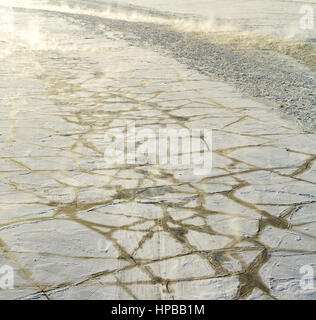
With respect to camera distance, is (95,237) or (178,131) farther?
(178,131)

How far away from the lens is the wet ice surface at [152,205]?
261cm

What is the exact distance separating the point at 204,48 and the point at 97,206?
25.7ft

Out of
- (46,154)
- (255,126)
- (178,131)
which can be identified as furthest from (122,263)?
(255,126)

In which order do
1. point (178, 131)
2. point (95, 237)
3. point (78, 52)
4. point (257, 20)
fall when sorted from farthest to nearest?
point (257, 20) → point (78, 52) → point (178, 131) → point (95, 237)

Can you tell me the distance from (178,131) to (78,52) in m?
5.67

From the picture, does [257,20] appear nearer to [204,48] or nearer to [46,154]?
[204,48]

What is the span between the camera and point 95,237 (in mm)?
3004

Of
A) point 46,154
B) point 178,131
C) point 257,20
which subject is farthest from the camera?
point 257,20

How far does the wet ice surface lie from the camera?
8.56ft

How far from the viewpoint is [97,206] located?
340cm

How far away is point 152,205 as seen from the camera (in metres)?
3.40
